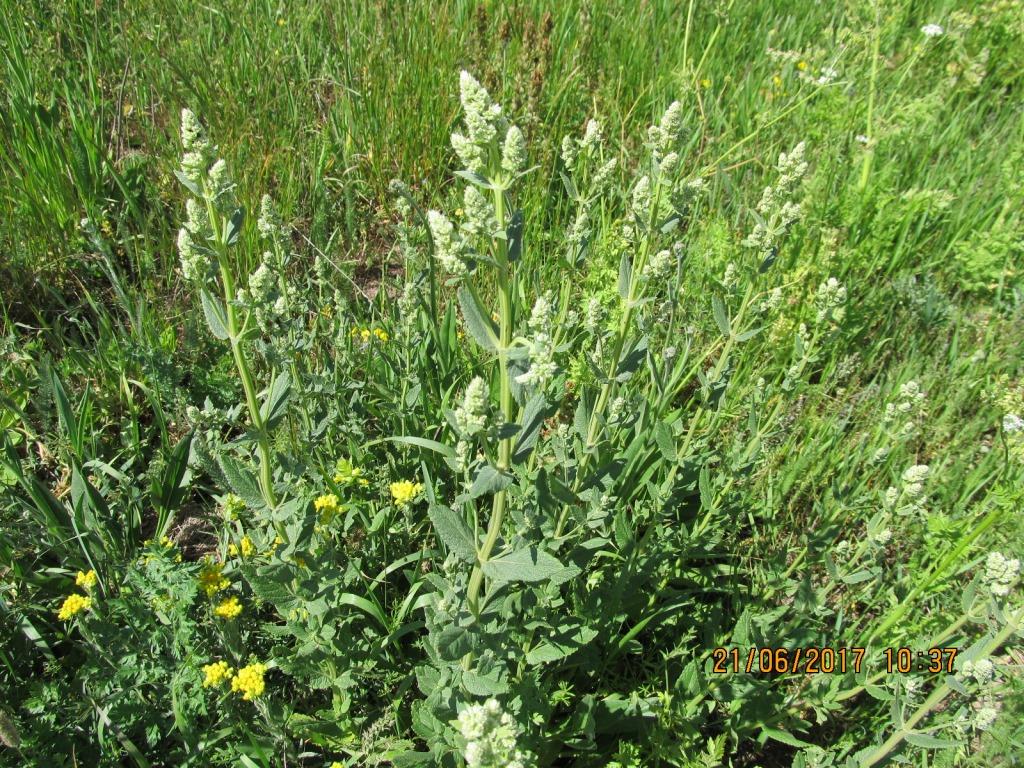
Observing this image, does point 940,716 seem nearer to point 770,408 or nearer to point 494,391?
point 770,408

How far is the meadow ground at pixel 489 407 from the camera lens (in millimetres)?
1898

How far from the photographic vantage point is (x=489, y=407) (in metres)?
1.40

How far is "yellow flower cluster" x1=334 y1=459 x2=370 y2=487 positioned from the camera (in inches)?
96.1

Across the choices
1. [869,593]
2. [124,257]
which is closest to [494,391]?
[869,593]

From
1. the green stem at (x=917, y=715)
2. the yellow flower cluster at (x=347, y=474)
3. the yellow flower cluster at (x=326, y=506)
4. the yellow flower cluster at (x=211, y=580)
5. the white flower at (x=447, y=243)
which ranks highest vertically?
the white flower at (x=447, y=243)

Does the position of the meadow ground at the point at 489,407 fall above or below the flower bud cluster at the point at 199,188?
below

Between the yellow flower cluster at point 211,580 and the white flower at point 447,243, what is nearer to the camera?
the white flower at point 447,243

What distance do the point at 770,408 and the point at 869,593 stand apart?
2.82 feet

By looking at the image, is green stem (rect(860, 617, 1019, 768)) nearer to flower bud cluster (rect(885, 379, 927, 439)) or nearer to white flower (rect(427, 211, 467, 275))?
flower bud cluster (rect(885, 379, 927, 439))

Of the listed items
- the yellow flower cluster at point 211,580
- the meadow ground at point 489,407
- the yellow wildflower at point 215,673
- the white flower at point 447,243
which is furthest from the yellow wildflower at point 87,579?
the white flower at point 447,243

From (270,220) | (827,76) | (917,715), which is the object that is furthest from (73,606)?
(827,76)

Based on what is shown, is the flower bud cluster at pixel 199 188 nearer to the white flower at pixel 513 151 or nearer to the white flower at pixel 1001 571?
the white flower at pixel 513 151

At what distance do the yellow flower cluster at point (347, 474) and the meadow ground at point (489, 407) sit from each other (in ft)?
0.09

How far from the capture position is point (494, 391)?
114 inches
